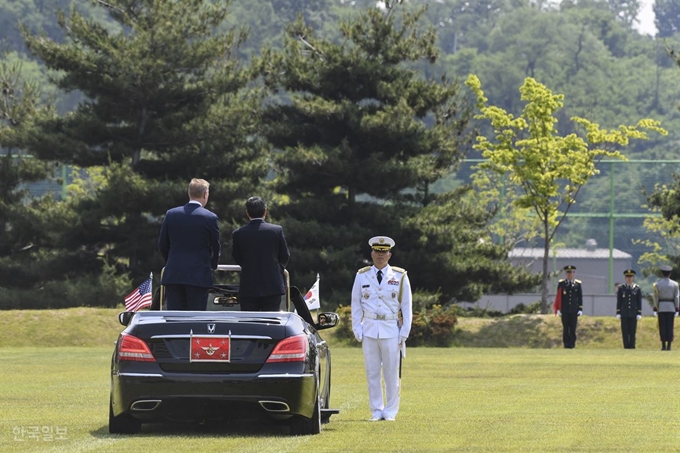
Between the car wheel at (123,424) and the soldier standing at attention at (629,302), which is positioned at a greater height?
the soldier standing at attention at (629,302)

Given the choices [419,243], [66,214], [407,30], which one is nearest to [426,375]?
[419,243]

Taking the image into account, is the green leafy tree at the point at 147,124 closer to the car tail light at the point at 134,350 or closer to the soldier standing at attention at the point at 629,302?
the soldier standing at attention at the point at 629,302

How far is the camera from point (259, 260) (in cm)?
1419

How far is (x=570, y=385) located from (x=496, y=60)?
154289 mm

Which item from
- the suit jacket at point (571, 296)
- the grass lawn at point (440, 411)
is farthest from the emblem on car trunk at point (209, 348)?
the suit jacket at point (571, 296)

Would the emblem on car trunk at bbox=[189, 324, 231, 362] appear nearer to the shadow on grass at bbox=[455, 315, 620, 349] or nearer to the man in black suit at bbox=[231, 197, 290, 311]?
the man in black suit at bbox=[231, 197, 290, 311]

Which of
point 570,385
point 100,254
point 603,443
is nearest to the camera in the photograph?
point 603,443

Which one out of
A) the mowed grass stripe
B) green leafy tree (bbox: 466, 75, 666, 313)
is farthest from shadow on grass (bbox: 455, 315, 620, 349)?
the mowed grass stripe

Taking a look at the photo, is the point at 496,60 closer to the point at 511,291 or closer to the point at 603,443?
the point at 511,291

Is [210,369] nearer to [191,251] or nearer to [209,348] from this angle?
[209,348]

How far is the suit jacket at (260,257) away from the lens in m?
14.1

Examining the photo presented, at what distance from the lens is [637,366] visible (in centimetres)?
2720

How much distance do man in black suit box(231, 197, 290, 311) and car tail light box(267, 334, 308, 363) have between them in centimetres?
122

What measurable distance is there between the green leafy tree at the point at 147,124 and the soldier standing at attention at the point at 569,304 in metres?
12.7
